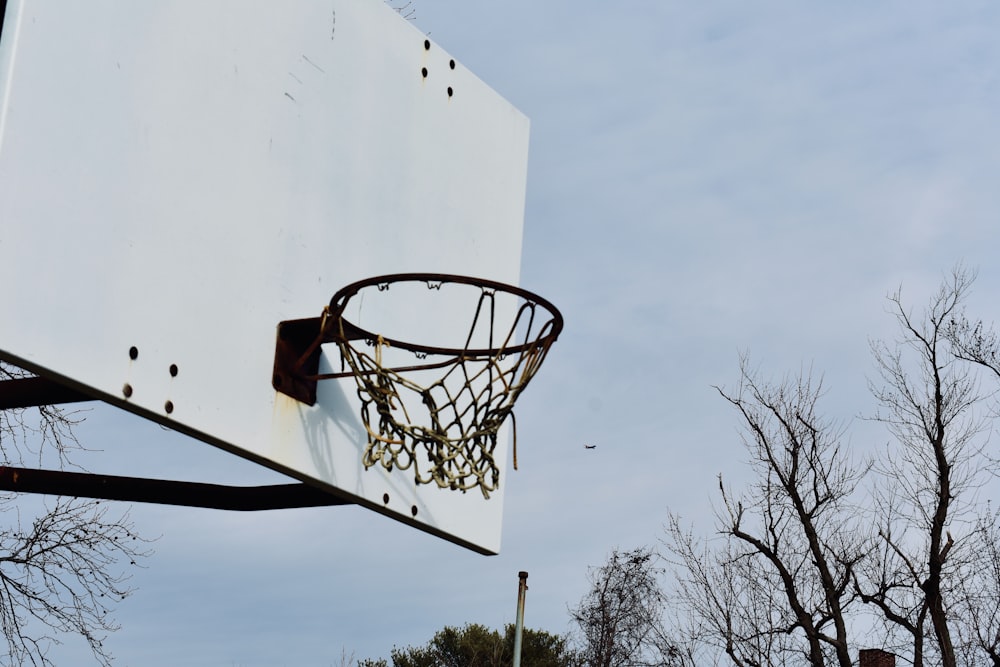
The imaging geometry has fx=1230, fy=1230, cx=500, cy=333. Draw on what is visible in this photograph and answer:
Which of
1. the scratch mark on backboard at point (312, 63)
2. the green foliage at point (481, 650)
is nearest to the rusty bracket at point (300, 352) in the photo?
the scratch mark on backboard at point (312, 63)

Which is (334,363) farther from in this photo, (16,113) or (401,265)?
(16,113)

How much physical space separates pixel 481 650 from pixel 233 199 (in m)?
24.2

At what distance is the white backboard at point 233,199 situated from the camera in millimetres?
3277

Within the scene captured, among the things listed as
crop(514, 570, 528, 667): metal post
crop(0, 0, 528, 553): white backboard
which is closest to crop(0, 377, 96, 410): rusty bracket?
crop(0, 0, 528, 553): white backboard

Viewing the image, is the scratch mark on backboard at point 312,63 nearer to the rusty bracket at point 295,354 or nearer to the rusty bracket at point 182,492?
the rusty bracket at point 295,354

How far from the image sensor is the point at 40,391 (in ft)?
12.9

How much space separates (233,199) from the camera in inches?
158

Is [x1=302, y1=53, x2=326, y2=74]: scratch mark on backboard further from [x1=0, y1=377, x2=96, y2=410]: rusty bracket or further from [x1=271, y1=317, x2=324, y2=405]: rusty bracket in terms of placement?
[x1=0, y1=377, x2=96, y2=410]: rusty bracket

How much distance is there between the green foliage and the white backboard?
21.6m

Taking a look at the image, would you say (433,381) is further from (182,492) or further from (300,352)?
(182,492)

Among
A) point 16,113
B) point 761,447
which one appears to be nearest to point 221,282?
point 16,113

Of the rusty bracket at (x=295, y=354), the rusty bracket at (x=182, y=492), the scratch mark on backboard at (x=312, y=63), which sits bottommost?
the rusty bracket at (x=182, y=492)

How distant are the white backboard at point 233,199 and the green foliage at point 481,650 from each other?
21.6 metres

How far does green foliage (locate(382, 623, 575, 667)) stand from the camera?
2658 cm
